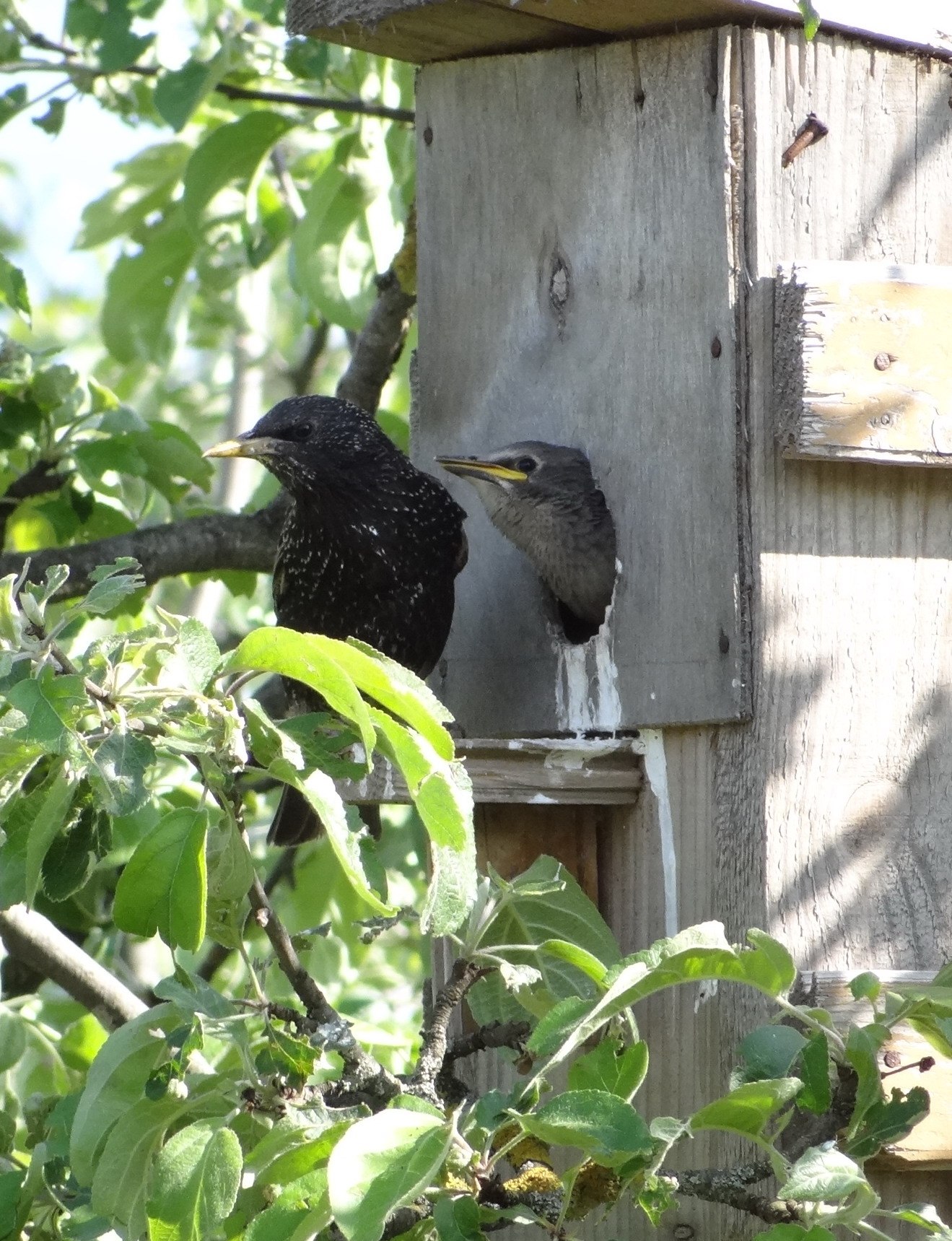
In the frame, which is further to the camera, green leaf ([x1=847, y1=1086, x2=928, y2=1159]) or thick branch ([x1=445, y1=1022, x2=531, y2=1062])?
thick branch ([x1=445, y1=1022, x2=531, y2=1062])

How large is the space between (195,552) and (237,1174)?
7.69 feet

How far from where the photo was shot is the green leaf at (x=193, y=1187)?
175cm

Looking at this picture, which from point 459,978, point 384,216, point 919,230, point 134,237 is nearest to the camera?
point 459,978

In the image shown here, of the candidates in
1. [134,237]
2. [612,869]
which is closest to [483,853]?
[612,869]

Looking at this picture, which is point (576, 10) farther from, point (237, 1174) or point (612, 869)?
point (237, 1174)

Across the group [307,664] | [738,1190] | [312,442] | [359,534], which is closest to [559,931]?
[738,1190]

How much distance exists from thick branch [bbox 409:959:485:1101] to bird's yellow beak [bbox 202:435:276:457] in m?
1.62

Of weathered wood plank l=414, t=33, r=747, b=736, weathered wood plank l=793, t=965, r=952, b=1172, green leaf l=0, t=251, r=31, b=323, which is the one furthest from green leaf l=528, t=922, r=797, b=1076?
green leaf l=0, t=251, r=31, b=323

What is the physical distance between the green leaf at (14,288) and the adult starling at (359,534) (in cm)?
47

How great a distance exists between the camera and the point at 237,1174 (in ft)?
5.77

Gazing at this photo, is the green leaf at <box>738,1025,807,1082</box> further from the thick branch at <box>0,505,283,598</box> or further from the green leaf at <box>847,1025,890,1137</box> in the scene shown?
the thick branch at <box>0,505,283,598</box>

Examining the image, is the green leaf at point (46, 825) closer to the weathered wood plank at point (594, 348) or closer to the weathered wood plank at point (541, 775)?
the weathered wood plank at point (541, 775)

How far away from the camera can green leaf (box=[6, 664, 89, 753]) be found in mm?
1595

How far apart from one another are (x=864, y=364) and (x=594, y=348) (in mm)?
597
